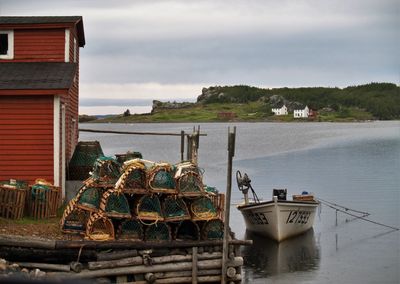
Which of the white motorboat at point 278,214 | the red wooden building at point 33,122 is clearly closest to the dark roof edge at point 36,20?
the red wooden building at point 33,122

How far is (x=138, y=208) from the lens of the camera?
659 inches

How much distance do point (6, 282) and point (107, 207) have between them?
1422 cm

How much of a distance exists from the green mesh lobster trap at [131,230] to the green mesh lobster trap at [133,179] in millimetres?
767

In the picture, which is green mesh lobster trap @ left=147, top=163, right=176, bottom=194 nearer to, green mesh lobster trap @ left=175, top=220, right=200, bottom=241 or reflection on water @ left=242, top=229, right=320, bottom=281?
green mesh lobster trap @ left=175, top=220, right=200, bottom=241

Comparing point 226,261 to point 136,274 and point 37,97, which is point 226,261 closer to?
point 136,274

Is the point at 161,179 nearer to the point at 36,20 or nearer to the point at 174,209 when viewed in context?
the point at 174,209

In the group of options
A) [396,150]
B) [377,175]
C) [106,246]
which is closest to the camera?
[106,246]

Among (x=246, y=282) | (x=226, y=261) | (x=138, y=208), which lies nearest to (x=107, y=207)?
(x=138, y=208)

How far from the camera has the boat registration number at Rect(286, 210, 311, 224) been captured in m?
28.7

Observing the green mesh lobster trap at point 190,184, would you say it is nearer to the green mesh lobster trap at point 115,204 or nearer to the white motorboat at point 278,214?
the green mesh lobster trap at point 115,204

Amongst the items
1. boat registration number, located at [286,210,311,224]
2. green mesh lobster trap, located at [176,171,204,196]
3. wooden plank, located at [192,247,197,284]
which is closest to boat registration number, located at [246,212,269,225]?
boat registration number, located at [286,210,311,224]

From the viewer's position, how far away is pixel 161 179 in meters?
17.0

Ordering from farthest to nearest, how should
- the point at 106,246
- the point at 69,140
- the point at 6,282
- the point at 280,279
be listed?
1. the point at 69,140
2. the point at 280,279
3. the point at 106,246
4. the point at 6,282

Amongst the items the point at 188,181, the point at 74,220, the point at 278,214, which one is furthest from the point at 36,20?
the point at 278,214
